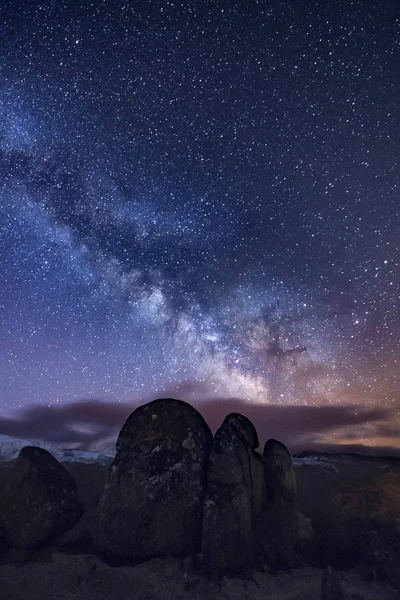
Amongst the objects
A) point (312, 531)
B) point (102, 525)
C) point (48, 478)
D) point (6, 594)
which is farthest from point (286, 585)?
point (48, 478)

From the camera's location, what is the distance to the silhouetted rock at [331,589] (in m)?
14.2

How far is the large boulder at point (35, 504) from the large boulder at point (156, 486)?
2.98 m

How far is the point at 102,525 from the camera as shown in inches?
673

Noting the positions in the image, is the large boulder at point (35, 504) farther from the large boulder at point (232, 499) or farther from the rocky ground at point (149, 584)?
the large boulder at point (232, 499)

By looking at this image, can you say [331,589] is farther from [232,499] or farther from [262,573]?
[232,499]

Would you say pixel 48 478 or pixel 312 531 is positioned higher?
pixel 48 478

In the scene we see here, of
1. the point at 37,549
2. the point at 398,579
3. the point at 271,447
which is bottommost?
the point at 398,579

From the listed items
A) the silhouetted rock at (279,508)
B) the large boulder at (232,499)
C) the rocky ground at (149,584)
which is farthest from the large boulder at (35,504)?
the silhouetted rock at (279,508)

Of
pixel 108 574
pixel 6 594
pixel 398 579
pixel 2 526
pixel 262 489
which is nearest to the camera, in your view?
pixel 6 594

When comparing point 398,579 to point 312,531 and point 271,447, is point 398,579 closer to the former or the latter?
point 312,531

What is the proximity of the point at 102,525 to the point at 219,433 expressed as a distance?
6520 millimetres

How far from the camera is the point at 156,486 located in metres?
17.8

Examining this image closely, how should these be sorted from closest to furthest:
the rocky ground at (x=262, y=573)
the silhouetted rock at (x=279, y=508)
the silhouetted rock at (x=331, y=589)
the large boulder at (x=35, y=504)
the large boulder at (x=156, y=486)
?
the silhouetted rock at (x=331, y=589) < the rocky ground at (x=262, y=573) < the large boulder at (x=156, y=486) < the silhouetted rock at (x=279, y=508) < the large boulder at (x=35, y=504)

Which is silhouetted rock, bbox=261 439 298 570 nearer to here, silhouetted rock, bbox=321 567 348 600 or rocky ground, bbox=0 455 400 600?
rocky ground, bbox=0 455 400 600
